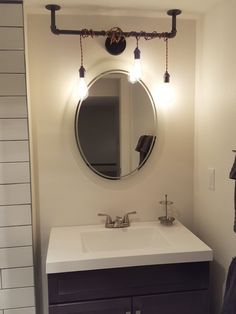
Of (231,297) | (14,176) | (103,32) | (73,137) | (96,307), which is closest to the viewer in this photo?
(231,297)

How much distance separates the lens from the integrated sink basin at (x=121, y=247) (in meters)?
1.51

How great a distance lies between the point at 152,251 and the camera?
1578mm

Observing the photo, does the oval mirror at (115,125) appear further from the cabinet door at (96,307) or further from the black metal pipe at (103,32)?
the cabinet door at (96,307)

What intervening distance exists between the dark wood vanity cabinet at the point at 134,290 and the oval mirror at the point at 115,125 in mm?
612

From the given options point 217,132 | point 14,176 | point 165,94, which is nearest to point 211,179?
point 217,132

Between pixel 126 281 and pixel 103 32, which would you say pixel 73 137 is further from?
pixel 126 281

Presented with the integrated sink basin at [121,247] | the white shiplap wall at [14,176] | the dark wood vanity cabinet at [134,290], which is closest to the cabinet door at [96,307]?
the dark wood vanity cabinet at [134,290]

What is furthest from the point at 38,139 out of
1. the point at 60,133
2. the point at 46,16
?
the point at 46,16

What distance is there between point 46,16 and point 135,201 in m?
1.18

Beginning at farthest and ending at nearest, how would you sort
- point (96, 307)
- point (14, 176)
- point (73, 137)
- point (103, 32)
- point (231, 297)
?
point (73, 137) → point (103, 32) → point (14, 176) → point (96, 307) → point (231, 297)

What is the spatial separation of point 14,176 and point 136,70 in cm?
88

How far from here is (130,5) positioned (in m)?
1.77

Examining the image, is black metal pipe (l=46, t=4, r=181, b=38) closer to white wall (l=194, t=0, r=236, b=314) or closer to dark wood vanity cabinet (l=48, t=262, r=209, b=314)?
white wall (l=194, t=0, r=236, b=314)

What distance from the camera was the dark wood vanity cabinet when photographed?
1530 millimetres
